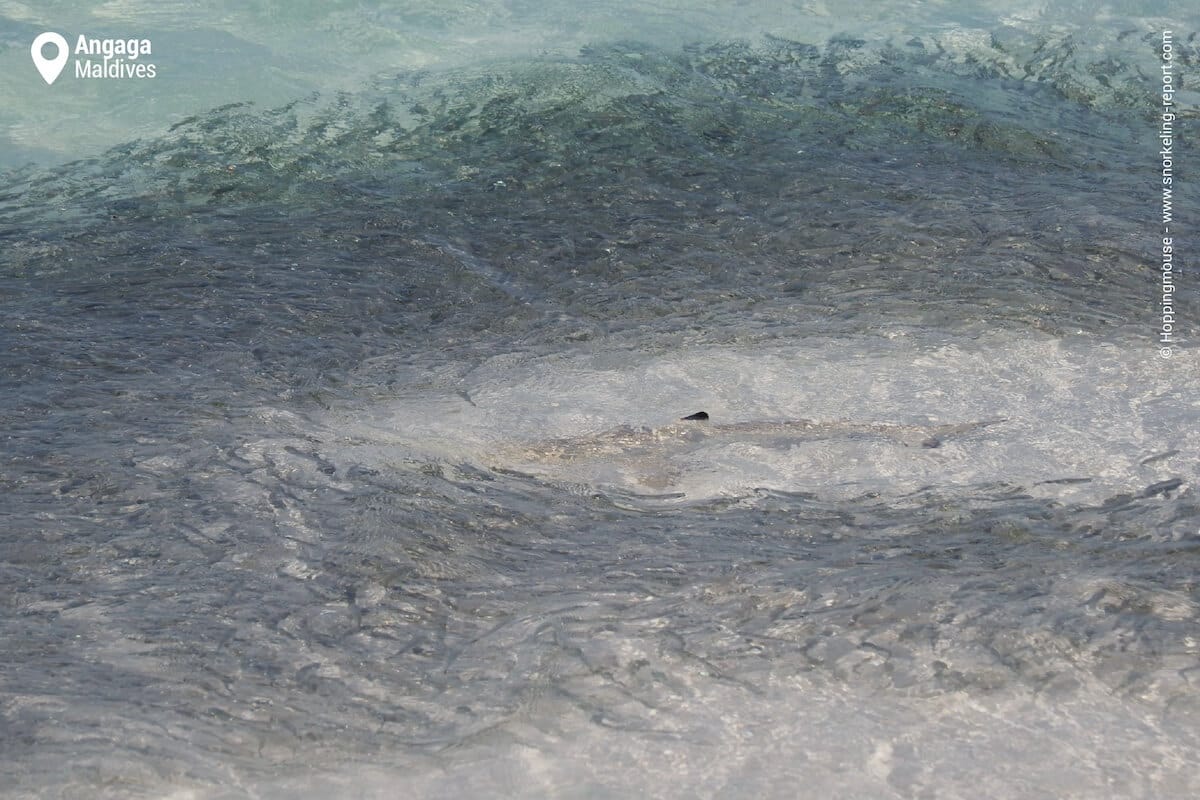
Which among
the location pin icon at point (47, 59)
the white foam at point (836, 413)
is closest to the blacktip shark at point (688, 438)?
the white foam at point (836, 413)

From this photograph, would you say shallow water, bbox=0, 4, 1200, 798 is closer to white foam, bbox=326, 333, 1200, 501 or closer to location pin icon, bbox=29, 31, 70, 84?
white foam, bbox=326, 333, 1200, 501

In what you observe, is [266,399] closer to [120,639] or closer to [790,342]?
[120,639]

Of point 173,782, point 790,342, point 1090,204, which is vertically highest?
point 1090,204

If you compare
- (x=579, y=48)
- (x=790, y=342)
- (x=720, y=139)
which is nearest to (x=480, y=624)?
(x=790, y=342)

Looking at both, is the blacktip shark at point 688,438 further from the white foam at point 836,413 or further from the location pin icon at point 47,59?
the location pin icon at point 47,59

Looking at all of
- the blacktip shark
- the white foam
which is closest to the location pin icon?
the white foam
